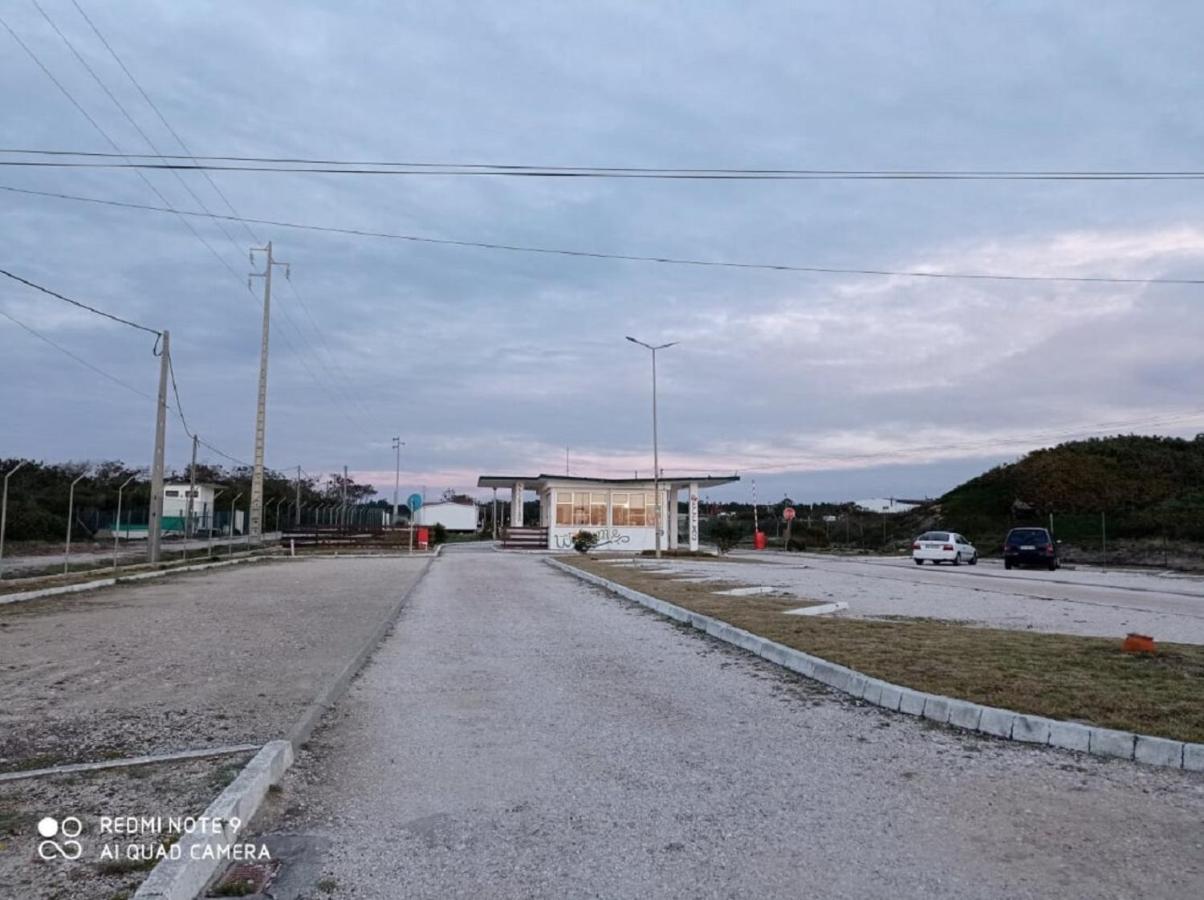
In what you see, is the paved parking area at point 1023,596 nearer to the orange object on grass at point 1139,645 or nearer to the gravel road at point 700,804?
the orange object on grass at point 1139,645

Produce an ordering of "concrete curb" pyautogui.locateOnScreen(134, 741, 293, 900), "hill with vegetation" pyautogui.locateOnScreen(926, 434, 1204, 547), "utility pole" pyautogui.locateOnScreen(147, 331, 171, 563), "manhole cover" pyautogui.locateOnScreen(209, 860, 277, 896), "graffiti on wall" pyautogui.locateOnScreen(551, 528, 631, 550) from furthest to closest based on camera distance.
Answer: "graffiti on wall" pyautogui.locateOnScreen(551, 528, 631, 550) < "hill with vegetation" pyautogui.locateOnScreen(926, 434, 1204, 547) < "utility pole" pyautogui.locateOnScreen(147, 331, 171, 563) < "manhole cover" pyautogui.locateOnScreen(209, 860, 277, 896) < "concrete curb" pyautogui.locateOnScreen(134, 741, 293, 900)

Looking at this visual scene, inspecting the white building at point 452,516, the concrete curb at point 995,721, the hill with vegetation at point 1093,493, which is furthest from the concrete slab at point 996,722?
the white building at point 452,516

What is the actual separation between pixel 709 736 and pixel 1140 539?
41.6 meters

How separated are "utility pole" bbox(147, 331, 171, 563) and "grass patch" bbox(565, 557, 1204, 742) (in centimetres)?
1977

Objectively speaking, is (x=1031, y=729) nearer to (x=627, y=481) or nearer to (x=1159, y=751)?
(x=1159, y=751)

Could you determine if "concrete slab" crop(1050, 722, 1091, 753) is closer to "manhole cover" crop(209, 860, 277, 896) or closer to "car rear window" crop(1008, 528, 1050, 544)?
"manhole cover" crop(209, 860, 277, 896)

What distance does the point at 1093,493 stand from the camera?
175ft

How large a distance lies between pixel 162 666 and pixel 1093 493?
2137 inches

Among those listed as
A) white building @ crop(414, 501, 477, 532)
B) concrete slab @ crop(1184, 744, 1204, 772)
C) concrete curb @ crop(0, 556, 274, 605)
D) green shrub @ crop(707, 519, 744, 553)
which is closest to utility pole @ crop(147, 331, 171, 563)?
concrete curb @ crop(0, 556, 274, 605)

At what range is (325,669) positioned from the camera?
966 centimetres

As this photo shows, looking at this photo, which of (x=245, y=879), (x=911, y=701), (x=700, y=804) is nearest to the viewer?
(x=245, y=879)

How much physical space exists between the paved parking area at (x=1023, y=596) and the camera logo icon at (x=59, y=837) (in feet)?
40.4

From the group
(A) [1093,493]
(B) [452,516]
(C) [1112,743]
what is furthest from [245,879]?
(B) [452,516]

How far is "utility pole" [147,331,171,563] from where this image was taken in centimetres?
2747
